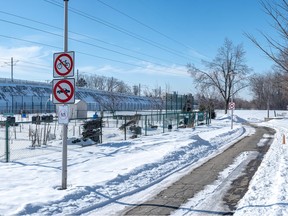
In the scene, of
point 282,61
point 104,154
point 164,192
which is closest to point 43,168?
point 104,154

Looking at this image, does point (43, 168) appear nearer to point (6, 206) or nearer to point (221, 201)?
point (6, 206)

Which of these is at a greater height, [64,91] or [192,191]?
[64,91]

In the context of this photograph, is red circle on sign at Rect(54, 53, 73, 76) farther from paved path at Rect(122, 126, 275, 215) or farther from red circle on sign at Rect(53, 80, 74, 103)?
paved path at Rect(122, 126, 275, 215)

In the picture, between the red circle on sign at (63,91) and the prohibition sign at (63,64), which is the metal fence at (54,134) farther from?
the prohibition sign at (63,64)

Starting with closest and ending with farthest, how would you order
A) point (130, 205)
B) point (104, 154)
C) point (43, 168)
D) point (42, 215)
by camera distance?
point (42, 215), point (130, 205), point (43, 168), point (104, 154)

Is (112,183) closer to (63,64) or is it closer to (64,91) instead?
(64,91)

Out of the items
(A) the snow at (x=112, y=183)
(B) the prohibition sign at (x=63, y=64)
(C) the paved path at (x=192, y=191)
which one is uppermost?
(B) the prohibition sign at (x=63, y=64)

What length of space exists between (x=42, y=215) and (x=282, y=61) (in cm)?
656

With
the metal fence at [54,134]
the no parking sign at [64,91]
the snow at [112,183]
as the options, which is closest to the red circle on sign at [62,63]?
the no parking sign at [64,91]

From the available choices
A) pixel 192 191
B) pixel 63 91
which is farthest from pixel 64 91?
pixel 192 191

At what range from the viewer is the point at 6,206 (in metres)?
6.37

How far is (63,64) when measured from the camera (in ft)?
25.2

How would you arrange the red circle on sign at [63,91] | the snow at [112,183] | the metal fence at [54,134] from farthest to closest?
the metal fence at [54,134], the red circle on sign at [63,91], the snow at [112,183]

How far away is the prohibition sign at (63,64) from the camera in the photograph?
7625mm
